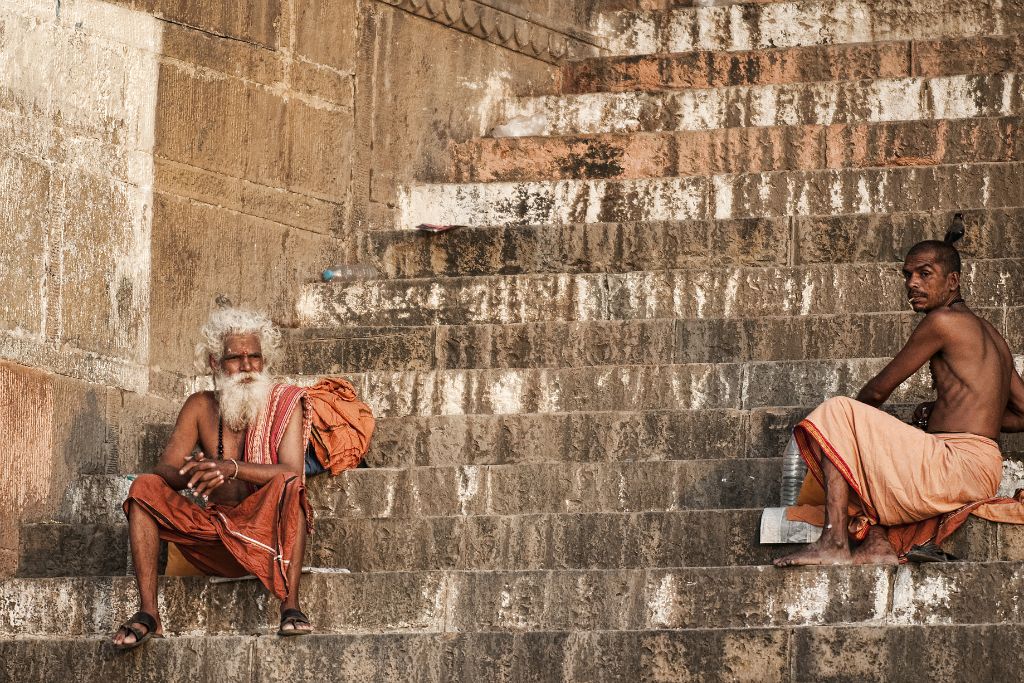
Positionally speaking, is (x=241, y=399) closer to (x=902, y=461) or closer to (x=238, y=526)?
(x=238, y=526)

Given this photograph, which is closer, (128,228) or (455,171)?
(128,228)

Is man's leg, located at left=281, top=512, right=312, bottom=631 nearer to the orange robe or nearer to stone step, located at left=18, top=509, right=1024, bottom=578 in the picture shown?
the orange robe

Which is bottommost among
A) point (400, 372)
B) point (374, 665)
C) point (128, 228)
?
point (374, 665)

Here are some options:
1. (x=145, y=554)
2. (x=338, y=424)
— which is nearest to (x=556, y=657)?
(x=145, y=554)

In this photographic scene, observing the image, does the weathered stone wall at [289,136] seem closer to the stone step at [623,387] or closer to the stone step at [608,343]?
the stone step at [608,343]

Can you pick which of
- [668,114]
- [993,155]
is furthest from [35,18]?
[993,155]

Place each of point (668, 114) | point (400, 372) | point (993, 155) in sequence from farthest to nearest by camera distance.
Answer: point (668, 114), point (993, 155), point (400, 372)

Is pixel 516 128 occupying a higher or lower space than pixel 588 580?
higher

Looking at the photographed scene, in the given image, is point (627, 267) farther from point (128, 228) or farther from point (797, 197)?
point (128, 228)

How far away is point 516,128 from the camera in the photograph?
12.8 metres

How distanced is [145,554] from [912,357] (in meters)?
3.13

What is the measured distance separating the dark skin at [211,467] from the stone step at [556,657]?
0.17m

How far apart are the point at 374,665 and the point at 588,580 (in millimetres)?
889

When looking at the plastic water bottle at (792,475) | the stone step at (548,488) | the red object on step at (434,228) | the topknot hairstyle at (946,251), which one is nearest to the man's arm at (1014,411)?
the topknot hairstyle at (946,251)
